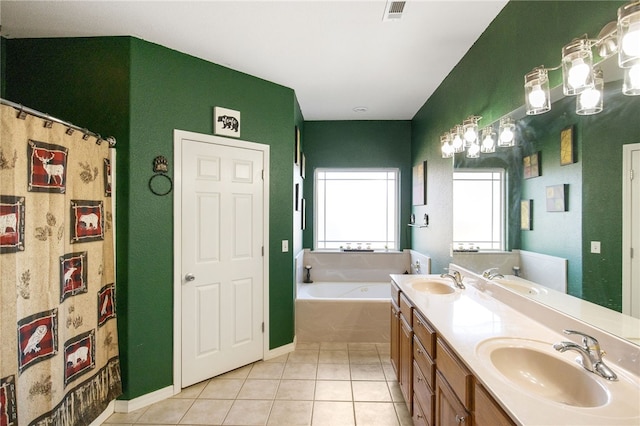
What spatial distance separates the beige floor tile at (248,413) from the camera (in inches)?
79.5

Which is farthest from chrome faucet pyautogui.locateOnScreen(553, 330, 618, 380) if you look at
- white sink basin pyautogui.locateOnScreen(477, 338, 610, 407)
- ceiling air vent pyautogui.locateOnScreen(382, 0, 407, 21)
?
ceiling air vent pyautogui.locateOnScreen(382, 0, 407, 21)

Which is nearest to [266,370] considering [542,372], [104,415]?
[104,415]

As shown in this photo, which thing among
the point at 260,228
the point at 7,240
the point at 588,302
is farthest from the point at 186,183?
the point at 588,302

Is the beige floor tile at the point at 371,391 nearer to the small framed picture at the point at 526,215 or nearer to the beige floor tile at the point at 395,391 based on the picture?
the beige floor tile at the point at 395,391

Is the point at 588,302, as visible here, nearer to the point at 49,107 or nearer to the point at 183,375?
the point at 183,375

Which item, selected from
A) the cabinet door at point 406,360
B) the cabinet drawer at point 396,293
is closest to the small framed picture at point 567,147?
the cabinet door at point 406,360

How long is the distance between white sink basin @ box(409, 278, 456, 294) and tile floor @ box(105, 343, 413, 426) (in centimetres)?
83

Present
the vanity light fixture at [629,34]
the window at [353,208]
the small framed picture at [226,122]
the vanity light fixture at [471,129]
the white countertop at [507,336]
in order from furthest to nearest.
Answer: the window at [353,208], the small framed picture at [226,122], the vanity light fixture at [471,129], the vanity light fixture at [629,34], the white countertop at [507,336]

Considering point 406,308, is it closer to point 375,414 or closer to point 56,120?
point 375,414

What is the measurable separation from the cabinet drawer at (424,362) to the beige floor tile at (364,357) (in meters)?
1.13

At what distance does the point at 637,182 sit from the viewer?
1057mm

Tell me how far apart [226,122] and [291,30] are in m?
0.93

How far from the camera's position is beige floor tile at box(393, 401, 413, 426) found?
1.99 m

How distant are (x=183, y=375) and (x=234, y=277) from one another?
839mm
